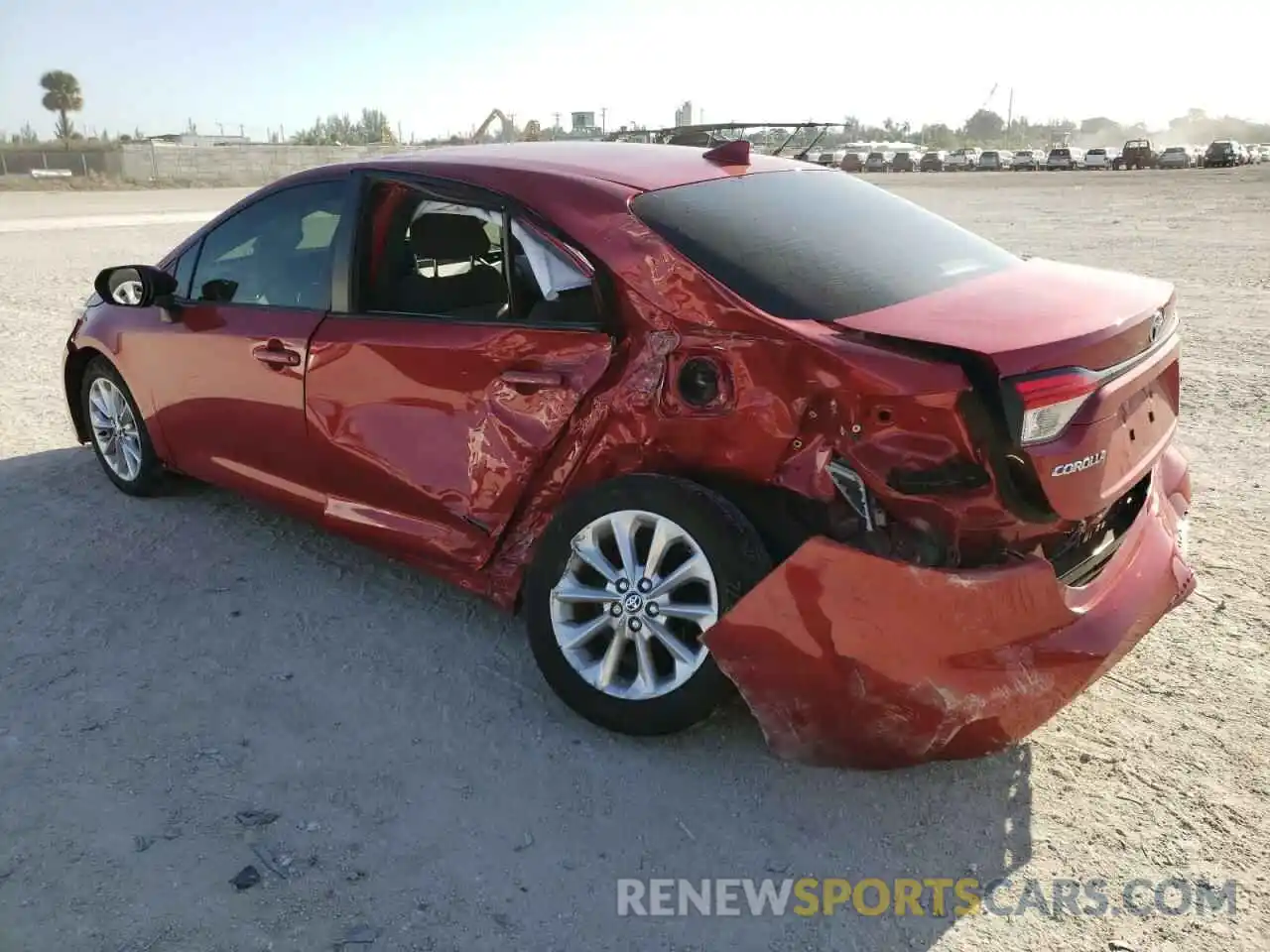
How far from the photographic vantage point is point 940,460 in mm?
2557

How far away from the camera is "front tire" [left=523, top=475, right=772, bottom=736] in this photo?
2.86 meters

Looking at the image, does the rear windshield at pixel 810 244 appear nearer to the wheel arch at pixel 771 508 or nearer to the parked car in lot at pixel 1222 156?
the wheel arch at pixel 771 508

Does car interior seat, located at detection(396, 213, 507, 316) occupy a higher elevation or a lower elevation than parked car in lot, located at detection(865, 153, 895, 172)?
lower

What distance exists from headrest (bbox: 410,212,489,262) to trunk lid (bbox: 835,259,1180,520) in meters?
1.64

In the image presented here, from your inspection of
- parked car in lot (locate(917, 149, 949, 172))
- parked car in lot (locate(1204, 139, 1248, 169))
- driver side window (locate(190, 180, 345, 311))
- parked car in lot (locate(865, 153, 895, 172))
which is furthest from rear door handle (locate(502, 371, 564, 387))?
parked car in lot (locate(917, 149, 949, 172))

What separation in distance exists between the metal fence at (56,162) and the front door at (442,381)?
5863cm

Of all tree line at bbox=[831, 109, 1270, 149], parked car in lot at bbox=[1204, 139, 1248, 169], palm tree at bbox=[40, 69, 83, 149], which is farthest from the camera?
tree line at bbox=[831, 109, 1270, 149]

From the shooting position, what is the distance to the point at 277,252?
4.17 metres

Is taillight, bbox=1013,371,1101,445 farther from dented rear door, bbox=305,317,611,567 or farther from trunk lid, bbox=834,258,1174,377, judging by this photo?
dented rear door, bbox=305,317,611,567

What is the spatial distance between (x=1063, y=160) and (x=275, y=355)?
57079mm

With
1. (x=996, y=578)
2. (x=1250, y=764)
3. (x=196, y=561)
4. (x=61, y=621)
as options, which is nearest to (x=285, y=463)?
(x=196, y=561)

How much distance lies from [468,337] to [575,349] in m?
0.44

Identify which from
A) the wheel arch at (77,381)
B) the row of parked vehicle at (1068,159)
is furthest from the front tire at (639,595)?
the row of parked vehicle at (1068,159)

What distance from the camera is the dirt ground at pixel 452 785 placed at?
2.42 meters
